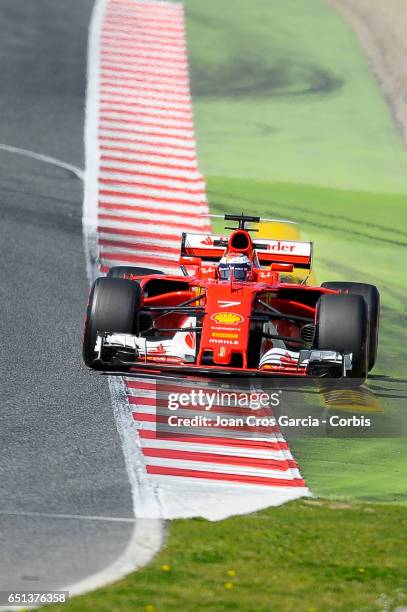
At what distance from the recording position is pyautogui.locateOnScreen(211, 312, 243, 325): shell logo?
36.1ft

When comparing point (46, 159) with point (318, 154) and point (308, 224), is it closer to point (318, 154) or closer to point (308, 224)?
point (308, 224)

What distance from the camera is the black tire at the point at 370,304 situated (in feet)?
39.4

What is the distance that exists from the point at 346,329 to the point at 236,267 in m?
1.72

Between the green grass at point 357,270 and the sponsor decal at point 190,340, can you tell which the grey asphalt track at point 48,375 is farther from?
the green grass at point 357,270

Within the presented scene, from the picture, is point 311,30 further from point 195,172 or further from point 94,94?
point 195,172

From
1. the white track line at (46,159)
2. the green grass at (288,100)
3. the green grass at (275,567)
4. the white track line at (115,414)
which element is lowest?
the green grass at (275,567)

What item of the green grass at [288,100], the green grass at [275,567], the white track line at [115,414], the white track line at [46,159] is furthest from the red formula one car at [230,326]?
the green grass at [288,100]

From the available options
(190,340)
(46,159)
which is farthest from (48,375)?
(46,159)

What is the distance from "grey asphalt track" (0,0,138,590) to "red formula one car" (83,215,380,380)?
0.56 metres

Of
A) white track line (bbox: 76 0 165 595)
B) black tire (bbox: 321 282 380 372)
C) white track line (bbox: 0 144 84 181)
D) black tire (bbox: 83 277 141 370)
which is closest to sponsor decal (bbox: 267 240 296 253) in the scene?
black tire (bbox: 321 282 380 372)

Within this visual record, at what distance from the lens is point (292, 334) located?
12195 mm

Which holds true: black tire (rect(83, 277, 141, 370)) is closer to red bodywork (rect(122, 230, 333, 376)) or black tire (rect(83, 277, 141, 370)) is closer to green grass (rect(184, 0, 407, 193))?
red bodywork (rect(122, 230, 333, 376))

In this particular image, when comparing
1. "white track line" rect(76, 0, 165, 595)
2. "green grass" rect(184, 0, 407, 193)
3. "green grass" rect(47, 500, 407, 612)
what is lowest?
"green grass" rect(47, 500, 407, 612)

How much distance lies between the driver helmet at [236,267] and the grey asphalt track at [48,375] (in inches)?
64.6
